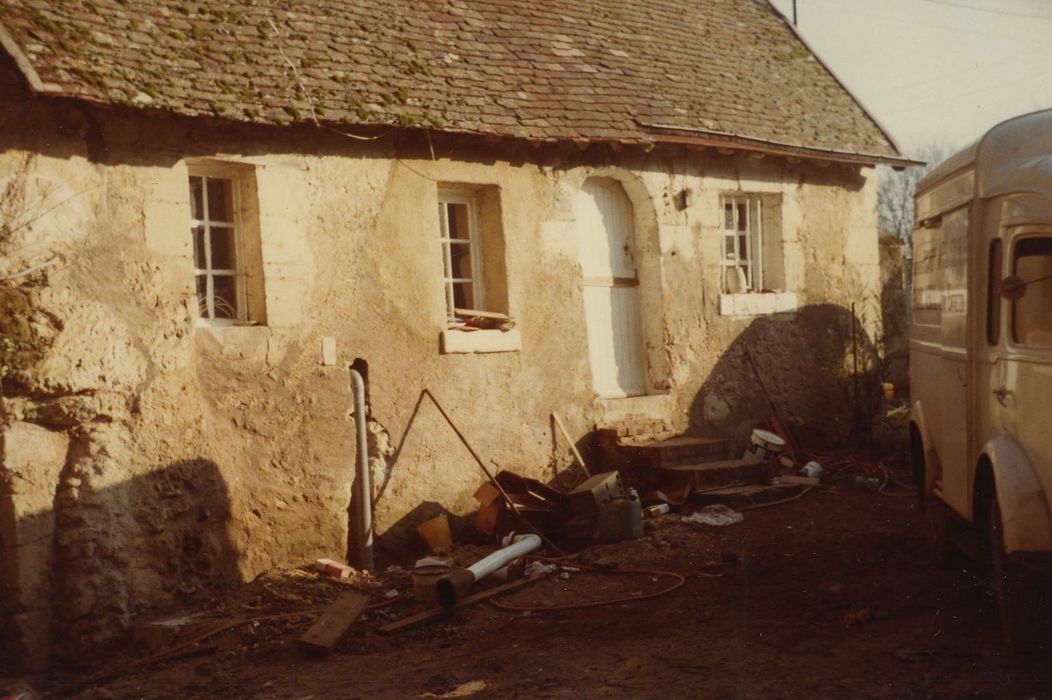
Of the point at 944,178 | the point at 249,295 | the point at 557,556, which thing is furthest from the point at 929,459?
the point at 249,295

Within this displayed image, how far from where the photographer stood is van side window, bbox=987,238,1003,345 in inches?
235

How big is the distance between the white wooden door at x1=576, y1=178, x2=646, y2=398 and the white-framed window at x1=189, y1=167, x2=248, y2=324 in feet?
12.8

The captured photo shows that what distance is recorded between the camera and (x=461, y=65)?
34.6 ft

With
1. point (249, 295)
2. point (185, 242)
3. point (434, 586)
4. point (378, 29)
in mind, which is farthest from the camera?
point (378, 29)

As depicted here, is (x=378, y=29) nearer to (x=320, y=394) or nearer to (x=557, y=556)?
(x=320, y=394)

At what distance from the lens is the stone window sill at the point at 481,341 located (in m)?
9.91

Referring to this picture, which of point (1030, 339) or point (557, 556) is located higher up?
point (1030, 339)

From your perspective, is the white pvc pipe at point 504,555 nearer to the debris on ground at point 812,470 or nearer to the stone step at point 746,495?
the stone step at point 746,495

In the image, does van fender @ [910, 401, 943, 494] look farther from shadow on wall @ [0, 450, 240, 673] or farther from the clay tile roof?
shadow on wall @ [0, 450, 240, 673]

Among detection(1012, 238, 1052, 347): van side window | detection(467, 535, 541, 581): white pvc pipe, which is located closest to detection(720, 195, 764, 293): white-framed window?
detection(467, 535, 541, 581): white pvc pipe

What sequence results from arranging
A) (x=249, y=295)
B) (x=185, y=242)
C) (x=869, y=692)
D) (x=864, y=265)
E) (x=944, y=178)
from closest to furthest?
1. (x=869, y=692)
2. (x=944, y=178)
3. (x=185, y=242)
4. (x=249, y=295)
5. (x=864, y=265)

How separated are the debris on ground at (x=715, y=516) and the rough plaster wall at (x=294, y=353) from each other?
5.09 feet

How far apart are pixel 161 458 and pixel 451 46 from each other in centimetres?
516

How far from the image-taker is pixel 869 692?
17.4ft
